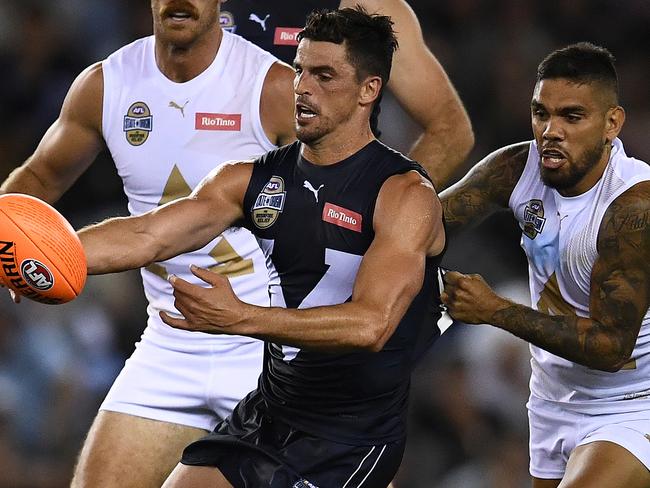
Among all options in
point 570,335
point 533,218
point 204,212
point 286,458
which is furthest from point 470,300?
point 204,212

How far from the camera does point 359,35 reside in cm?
422

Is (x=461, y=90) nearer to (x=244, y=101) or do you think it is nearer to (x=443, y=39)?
(x=443, y=39)

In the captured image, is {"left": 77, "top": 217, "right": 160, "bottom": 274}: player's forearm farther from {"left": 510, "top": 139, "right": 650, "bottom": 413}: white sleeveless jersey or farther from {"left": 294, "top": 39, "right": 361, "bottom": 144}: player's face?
{"left": 510, "top": 139, "right": 650, "bottom": 413}: white sleeveless jersey

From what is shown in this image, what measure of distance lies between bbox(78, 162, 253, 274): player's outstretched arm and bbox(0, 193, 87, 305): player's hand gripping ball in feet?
0.76

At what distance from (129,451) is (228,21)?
6.44ft

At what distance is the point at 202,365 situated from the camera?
4.79 metres

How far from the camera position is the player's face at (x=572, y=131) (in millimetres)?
4516

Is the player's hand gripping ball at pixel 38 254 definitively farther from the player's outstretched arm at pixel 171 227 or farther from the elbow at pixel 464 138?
the elbow at pixel 464 138

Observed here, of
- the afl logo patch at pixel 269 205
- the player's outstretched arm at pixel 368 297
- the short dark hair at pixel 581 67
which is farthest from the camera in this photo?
the short dark hair at pixel 581 67

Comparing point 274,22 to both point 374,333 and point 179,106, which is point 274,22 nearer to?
point 179,106

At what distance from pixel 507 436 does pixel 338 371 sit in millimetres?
3162

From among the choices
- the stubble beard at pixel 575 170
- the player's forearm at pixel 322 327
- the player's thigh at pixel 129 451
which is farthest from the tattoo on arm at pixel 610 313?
the player's thigh at pixel 129 451

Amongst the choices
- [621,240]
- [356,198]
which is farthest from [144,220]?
[621,240]

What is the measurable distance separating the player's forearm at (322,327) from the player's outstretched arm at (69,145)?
1718 mm
